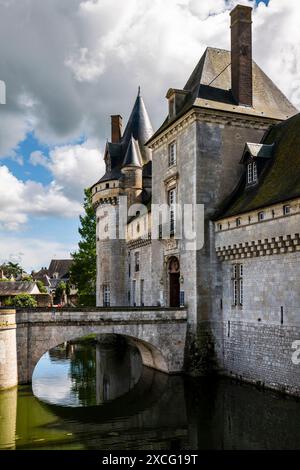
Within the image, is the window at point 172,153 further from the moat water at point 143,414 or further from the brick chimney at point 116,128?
the brick chimney at point 116,128

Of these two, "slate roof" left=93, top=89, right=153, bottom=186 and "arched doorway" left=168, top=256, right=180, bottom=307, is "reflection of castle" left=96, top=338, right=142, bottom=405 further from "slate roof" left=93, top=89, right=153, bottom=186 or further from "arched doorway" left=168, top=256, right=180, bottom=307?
"slate roof" left=93, top=89, right=153, bottom=186

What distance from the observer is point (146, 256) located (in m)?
27.0

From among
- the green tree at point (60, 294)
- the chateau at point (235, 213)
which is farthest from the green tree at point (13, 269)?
the chateau at point (235, 213)

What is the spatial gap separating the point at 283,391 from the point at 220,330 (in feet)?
14.1

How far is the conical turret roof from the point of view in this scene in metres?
32.1

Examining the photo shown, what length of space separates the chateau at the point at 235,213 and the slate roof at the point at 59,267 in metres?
56.7

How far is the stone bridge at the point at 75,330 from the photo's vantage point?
16188 mm

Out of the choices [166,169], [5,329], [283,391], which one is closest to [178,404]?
[283,391]

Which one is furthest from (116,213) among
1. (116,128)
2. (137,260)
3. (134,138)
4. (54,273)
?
(54,273)

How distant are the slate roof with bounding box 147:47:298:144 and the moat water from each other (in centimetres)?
1120

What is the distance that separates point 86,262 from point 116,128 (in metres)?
10.4

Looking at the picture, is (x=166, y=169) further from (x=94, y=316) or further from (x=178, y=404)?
(x=178, y=404)

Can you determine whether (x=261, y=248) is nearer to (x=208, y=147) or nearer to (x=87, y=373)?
(x=208, y=147)

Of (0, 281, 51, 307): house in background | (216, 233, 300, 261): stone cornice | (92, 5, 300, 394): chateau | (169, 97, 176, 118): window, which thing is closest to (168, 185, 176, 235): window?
(92, 5, 300, 394): chateau
